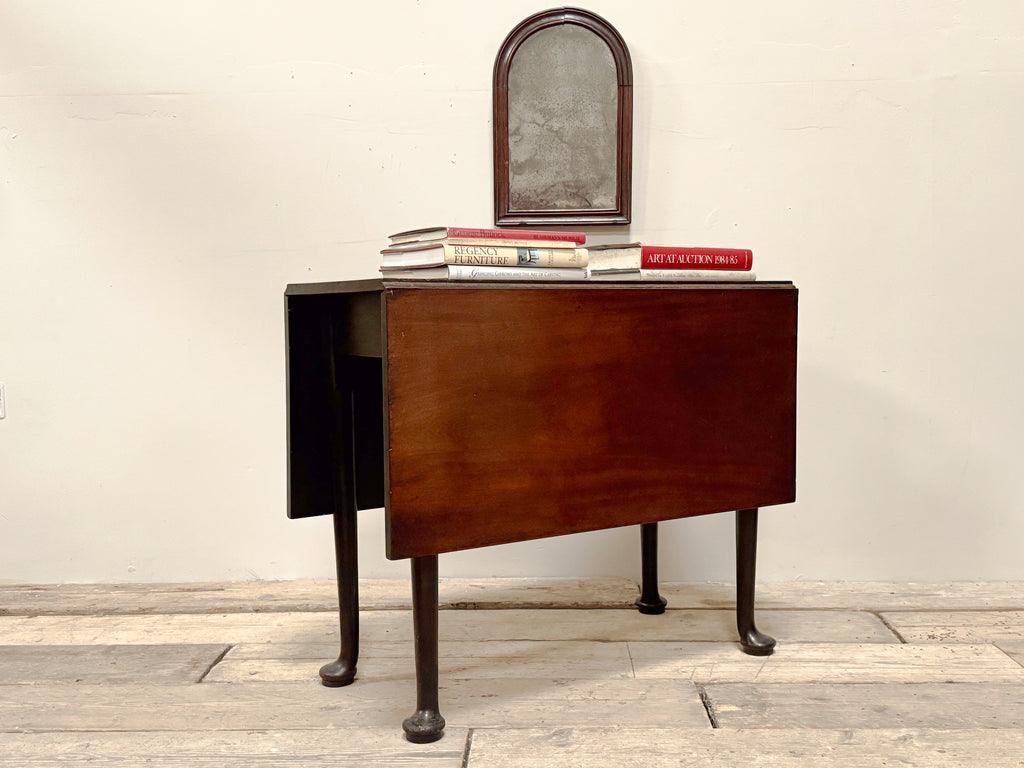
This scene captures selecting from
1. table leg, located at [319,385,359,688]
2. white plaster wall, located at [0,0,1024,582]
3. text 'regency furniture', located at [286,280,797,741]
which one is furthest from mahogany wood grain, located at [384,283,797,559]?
white plaster wall, located at [0,0,1024,582]

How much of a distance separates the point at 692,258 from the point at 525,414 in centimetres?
47

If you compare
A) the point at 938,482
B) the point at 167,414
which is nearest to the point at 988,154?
the point at 938,482

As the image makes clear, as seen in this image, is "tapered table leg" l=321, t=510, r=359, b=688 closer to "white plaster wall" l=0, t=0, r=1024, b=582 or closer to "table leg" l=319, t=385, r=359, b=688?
"table leg" l=319, t=385, r=359, b=688

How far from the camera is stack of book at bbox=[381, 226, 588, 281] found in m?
1.47

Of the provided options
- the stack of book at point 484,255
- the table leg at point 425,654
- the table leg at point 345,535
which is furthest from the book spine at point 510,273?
the table leg at point 425,654

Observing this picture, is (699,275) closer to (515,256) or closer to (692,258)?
(692,258)

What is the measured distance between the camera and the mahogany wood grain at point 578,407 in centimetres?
143

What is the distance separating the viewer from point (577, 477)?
5.23 feet

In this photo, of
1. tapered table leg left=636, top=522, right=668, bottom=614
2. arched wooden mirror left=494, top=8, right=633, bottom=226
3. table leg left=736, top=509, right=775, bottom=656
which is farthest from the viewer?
arched wooden mirror left=494, top=8, right=633, bottom=226

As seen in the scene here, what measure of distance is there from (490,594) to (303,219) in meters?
1.09

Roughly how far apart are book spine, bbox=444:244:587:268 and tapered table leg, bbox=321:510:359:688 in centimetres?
56

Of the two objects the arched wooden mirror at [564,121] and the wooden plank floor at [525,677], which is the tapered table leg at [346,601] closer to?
the wooden plank floor at [525,677]

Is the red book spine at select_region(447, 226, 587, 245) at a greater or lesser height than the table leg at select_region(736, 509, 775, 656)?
greater

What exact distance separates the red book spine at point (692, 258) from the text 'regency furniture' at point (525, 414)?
47 millimetres
